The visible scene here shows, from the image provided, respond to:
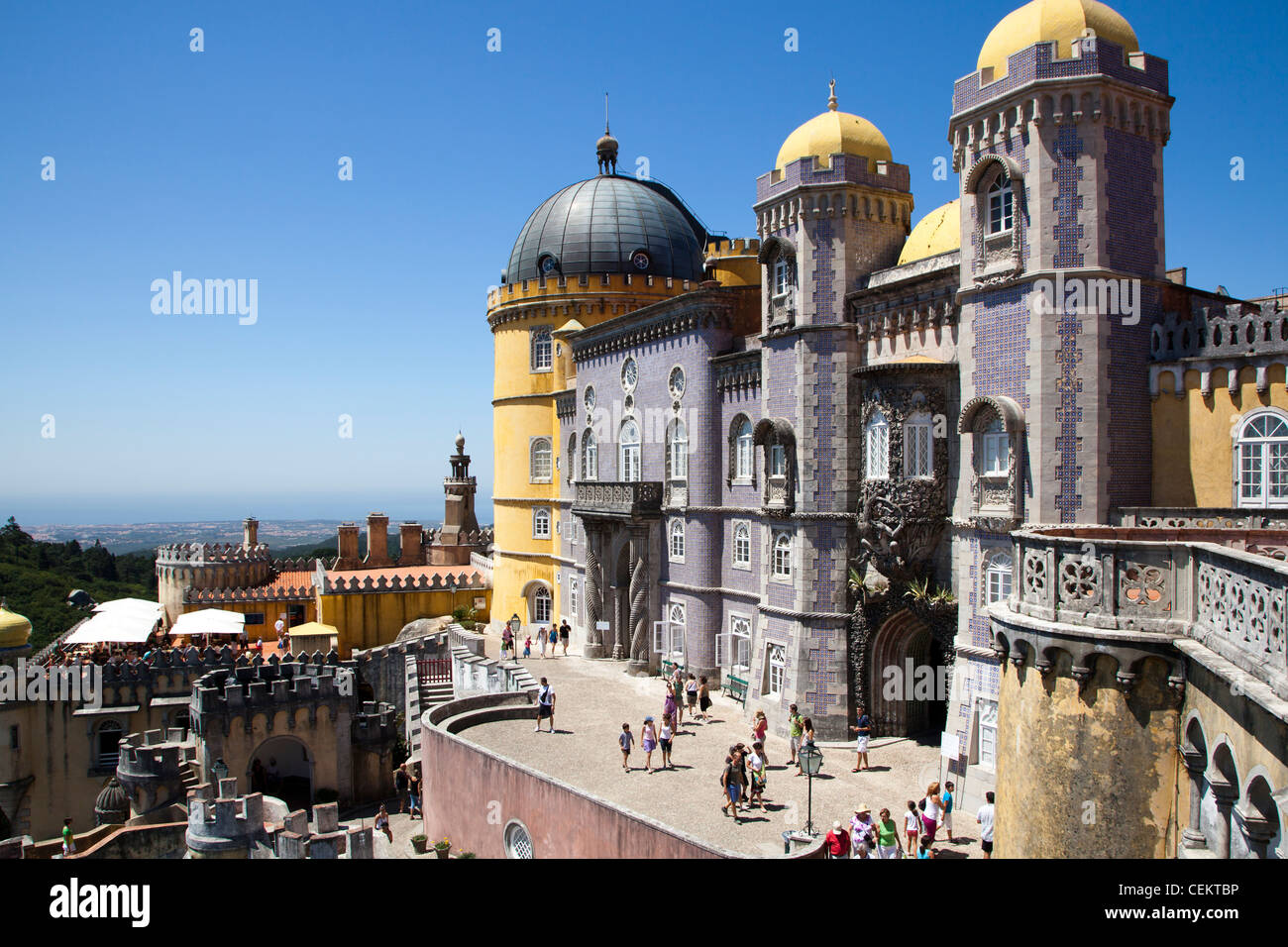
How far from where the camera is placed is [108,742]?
1422 inches

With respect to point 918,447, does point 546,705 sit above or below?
below

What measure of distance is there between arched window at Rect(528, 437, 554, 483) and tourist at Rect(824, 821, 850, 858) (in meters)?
30.3

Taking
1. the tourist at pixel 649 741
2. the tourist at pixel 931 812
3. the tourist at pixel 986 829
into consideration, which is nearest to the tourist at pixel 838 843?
the tourist at pixel 931 812

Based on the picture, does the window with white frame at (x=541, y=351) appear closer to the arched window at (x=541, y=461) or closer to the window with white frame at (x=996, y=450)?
the arched window at (x=541, y=461)

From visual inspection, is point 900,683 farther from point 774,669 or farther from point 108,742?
point 108,742

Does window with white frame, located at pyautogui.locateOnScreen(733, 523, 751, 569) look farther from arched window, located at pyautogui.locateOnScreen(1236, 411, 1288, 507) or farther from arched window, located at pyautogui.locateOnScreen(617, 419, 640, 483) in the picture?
arched window, located at pyautogui.locateOnScreen(1236, 411, 1288, 507)

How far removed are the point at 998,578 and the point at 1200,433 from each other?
16.0 ft

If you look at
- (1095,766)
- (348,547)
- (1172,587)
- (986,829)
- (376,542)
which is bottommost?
(986,829)

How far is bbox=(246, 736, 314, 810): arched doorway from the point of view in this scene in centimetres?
3388

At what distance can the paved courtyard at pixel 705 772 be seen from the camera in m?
18.7

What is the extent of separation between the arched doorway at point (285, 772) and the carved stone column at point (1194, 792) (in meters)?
30.5

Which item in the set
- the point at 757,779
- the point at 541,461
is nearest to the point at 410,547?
the point at 541,461
